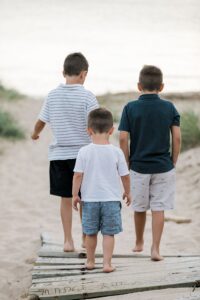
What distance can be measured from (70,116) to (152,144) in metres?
0.61

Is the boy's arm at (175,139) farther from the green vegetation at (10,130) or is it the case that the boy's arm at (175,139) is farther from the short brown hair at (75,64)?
the green vegetation at (10,130)

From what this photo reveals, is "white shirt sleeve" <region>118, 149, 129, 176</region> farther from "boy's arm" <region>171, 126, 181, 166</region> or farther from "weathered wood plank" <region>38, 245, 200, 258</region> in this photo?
"weathered wood plank" <region>38, 245, 200, 258</region>

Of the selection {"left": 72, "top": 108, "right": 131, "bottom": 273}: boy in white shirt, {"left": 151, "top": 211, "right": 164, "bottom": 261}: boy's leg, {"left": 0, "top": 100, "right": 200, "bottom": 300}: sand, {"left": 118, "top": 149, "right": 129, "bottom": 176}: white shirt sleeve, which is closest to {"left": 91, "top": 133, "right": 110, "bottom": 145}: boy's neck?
{"left": 72, "top": 108, "right": 131, "bottom": 273}: boy in white shirt

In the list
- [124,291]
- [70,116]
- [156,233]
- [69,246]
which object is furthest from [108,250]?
[70,116]

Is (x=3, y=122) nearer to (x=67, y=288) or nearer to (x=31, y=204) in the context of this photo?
(x=31, y=204)

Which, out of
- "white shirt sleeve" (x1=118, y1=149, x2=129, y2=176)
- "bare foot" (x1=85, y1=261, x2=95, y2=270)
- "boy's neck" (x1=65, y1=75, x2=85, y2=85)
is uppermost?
"boy's neck" (x1=65, y1=75, x2=85, y2=85)

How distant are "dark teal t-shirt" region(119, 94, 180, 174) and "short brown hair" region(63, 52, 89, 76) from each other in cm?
43

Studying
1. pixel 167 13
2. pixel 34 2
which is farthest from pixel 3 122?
pixel 34 2

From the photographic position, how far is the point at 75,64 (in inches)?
206

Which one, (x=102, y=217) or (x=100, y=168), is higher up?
(x=100, y=168)

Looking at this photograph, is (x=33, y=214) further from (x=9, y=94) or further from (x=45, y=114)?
(x=9, y=94)

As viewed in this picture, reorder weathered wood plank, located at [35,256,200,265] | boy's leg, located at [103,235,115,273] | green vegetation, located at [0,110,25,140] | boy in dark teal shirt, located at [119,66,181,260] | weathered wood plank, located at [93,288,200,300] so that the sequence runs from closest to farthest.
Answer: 1. weathered wood plank, located at [93,288,200,300]
2. boy's leg, located at [103,235,115,273]
3. boy in dark teal shirt, located at [119,66,181,260]
4. weathered wood plank, located at [35,256,200,265]
5. green vegetation, located at [0,110,25,140]

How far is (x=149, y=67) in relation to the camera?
5.16 m

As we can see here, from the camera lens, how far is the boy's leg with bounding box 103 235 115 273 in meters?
4.89
